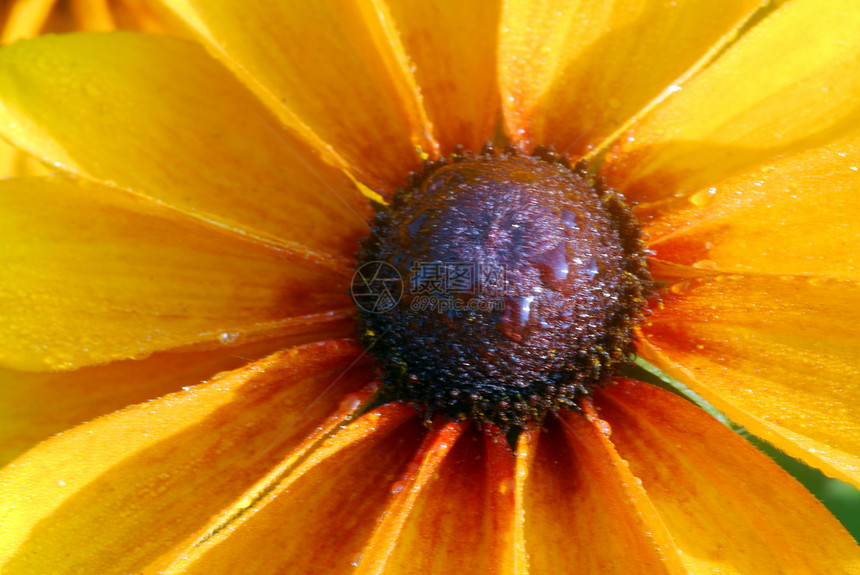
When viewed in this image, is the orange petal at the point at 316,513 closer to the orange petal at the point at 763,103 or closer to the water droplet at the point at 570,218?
the water droplet at the point at 570,218

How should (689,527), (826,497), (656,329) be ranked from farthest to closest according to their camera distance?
(826,497), (656,329), (689,527)

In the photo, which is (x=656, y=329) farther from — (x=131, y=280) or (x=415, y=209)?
(x=131, y=280)

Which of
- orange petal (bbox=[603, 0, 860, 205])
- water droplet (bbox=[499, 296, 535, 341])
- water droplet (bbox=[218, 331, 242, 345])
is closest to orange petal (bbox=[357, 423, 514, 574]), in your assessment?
water droplet (bbox=[499, 296, 535, 341])

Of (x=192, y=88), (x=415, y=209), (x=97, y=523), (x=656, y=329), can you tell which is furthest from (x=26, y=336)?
(x=656, y=329)

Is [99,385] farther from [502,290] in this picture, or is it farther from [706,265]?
[706,265]

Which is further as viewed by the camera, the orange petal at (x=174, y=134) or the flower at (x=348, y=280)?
the orange petal at (x=174, y=134)

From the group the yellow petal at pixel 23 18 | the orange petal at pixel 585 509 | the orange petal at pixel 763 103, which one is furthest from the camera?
the yellow petal at pixel 23 18

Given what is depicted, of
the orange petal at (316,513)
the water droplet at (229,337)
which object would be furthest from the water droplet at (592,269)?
the water droplet at (229,337)

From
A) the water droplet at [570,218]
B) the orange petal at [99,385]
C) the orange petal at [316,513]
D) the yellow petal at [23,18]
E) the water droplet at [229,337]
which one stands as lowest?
the orange petal at [316,513]
